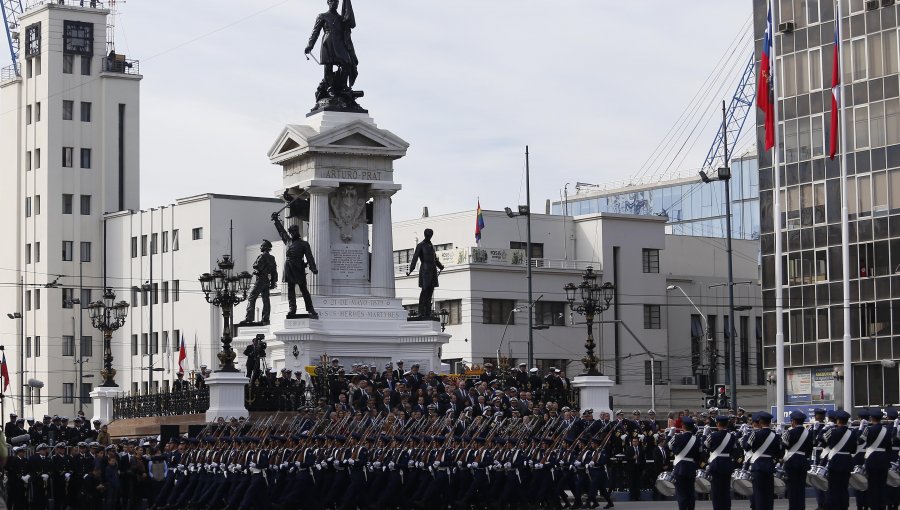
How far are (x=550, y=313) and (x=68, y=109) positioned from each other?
105 feet

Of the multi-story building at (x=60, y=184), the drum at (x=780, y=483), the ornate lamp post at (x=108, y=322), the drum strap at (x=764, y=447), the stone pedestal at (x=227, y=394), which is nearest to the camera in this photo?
the drum strap at (x=764, y=447)

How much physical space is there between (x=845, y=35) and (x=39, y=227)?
173ft

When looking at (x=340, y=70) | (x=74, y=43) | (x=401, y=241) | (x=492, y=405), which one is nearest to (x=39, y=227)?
(x=74, y=43)

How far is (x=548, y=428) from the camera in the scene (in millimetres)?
35969

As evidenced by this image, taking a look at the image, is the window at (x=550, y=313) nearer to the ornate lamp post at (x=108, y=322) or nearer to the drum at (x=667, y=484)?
the ornate lamp post at (x=108, y=322)

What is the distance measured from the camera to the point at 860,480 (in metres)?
29.6

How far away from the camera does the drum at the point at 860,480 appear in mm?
29609

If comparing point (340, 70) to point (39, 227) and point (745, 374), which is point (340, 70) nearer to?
point (745, 374)

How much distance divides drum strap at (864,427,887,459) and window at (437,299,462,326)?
54042 mm

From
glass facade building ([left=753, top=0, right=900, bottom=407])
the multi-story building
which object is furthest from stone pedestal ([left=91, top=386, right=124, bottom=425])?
the multi-story building

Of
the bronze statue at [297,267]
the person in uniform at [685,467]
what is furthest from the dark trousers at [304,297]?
the person in uniform at [685,467]

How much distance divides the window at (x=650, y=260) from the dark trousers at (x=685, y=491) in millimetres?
61544

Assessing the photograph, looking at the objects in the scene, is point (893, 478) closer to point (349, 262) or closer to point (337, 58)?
point (349, 262)

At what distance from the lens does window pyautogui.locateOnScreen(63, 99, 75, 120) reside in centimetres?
10194
